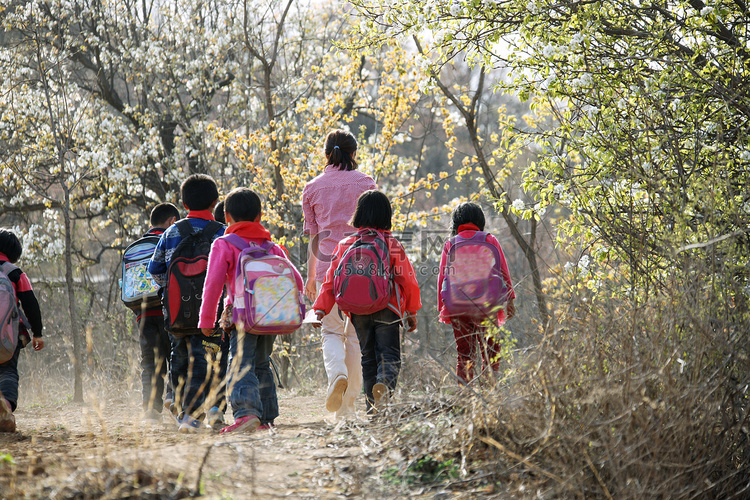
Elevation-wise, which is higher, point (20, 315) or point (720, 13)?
point (720, 13)

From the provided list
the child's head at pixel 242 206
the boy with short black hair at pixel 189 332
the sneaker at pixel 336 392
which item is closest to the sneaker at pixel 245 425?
the boy with short black hair at pixel 189 332

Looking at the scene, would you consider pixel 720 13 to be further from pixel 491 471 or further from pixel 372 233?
pixel 491 471

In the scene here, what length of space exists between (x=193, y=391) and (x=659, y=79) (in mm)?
3646

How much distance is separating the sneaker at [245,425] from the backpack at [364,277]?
0.83 metres

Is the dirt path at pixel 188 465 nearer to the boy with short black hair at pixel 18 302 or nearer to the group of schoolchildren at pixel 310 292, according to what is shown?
the group of schoolchildren at pixel 310 292

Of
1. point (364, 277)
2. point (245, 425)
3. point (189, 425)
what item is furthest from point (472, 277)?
point (189, 425)

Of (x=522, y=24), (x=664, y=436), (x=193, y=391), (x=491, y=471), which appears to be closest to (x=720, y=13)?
(x=522, y=24)

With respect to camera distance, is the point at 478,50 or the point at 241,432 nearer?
the point at 241,432

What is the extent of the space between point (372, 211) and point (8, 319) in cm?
262

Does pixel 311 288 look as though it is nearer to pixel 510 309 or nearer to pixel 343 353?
pixel 343 353

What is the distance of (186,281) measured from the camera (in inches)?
163

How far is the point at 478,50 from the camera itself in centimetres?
543

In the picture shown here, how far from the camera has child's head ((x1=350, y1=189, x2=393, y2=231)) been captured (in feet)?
13.5

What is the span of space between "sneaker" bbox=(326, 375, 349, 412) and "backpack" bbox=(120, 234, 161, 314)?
5.15 feet
